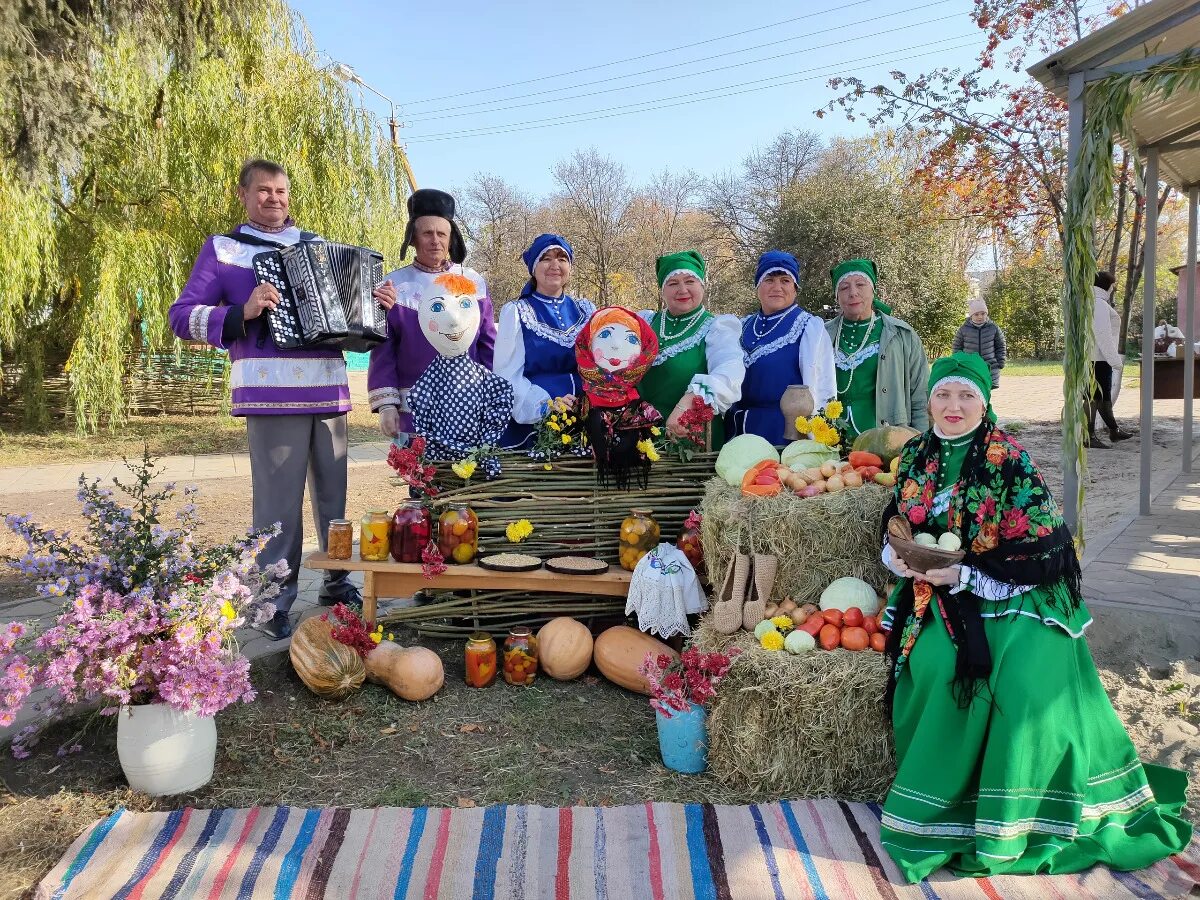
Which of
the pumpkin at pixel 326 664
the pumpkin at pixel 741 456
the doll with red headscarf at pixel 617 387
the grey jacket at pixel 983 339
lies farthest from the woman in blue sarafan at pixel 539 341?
the grey jacket at pixel 983 339

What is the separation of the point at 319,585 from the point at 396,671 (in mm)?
2065

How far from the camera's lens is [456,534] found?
4055mm

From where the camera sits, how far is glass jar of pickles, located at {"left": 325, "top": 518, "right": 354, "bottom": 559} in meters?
4.13

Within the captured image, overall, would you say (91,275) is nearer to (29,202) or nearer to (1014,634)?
(29,202)

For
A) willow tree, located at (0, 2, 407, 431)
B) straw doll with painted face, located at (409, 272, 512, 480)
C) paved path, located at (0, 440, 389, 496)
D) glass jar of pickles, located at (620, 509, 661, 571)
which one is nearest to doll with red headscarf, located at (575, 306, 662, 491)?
glass jar of pickles, located at (620, 509, 661, 571)

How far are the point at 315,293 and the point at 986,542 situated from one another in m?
3.12

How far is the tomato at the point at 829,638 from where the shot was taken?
122 inches

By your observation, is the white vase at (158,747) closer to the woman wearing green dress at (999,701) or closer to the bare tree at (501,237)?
the woman wearing green dress at (999,701)

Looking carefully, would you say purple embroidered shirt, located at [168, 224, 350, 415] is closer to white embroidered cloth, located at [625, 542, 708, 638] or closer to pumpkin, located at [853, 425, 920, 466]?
white embroidered cloth, located at [625, 542, 708, 638]

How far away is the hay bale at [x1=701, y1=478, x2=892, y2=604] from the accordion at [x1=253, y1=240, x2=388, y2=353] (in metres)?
2.08

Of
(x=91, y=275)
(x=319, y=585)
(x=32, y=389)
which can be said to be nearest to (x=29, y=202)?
(x=91, y=275)

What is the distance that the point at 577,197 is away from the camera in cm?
2838

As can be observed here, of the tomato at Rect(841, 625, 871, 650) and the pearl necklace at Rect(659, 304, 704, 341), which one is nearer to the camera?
the tomato at Rect(841, 625, 871, 650)

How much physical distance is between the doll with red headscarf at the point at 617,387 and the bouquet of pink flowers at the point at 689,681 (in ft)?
3.60
